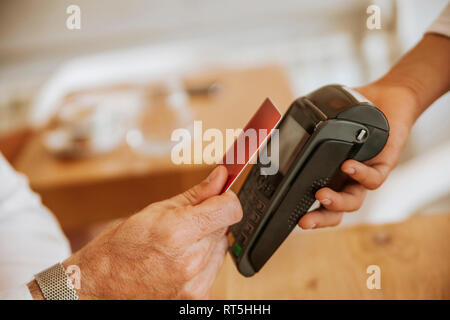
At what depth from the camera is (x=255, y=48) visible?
6.99 feet

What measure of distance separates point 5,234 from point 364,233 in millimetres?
591

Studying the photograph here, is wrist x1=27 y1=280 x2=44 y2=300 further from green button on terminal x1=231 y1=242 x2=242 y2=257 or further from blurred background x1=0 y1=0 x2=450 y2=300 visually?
blurred background x1=0 y1=0 x2=450 y2=300

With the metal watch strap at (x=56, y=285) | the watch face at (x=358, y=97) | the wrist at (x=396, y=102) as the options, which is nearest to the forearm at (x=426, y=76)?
the wrist at (x=396, y=102)

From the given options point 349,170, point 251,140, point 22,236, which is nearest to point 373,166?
point 349,170

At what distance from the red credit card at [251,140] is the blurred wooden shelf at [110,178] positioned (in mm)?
578

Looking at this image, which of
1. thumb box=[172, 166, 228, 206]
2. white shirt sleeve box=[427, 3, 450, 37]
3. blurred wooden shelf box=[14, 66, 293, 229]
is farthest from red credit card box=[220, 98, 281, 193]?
blurred wooden shelf box=[14, 66, 293, 229]

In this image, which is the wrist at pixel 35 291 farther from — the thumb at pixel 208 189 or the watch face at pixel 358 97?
the watch face at pixel 358 97

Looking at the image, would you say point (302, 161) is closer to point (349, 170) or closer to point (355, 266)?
point (349, 170)

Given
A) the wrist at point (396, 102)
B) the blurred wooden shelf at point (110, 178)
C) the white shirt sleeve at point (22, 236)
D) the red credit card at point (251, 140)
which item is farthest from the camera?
the blurred wooden shelf at point (110, 178)

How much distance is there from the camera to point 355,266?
568 mm

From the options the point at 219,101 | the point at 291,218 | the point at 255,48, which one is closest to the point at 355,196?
the point at 291,218

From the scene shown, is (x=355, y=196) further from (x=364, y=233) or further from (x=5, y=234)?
(x=5, y=234)

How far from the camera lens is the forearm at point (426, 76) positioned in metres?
0.58

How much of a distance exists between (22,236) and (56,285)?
26cm
